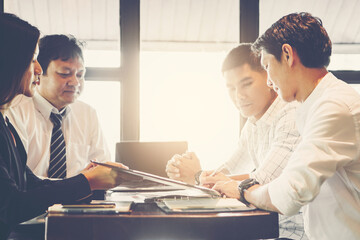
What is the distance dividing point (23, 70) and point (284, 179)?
1.05 meters

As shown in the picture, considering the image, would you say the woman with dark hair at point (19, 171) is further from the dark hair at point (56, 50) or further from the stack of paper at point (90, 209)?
the dark hair at point (56, 50)

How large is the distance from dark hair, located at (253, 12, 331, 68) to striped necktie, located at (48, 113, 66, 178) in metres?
1.54

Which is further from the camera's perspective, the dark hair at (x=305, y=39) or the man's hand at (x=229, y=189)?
the man's hand at (x=229, y=189)

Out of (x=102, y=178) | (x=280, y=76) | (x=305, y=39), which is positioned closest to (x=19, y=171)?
(x=102, y=178)

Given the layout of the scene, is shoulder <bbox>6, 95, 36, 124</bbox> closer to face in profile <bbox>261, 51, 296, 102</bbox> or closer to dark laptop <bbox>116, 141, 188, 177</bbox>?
dark laptop <bbox>116, 141, 188, 177</bbox>

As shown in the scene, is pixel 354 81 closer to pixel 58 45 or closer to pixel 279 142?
pixel 279 142

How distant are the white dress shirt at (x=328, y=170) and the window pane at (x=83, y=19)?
2127 mm

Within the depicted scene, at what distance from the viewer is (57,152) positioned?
2197 millimetres

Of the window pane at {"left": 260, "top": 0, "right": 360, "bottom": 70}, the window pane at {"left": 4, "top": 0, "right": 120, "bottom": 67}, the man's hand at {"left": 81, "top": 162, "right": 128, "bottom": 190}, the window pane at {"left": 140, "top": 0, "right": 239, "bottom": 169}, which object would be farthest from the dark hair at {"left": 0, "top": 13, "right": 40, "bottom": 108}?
the window pane at {"left": 260, "top": 0, "right": 360, "bottom": 70}

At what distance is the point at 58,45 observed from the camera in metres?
Answer: 2.25

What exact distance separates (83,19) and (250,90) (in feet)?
6.69

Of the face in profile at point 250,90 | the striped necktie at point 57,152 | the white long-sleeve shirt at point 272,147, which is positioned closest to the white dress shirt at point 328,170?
the white long-sleeve shirt at point 272,147

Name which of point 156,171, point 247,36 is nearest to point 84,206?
point 156,171

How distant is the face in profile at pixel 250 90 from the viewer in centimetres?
199
